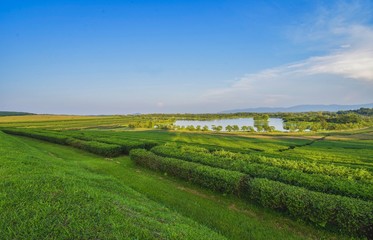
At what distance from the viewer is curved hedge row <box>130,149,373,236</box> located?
771cm

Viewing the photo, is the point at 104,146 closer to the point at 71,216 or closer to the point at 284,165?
the point at 284,165

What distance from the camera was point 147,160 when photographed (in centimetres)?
1783

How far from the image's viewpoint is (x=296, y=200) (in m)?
8.91

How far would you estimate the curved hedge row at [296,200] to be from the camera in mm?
7715

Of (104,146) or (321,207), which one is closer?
(321,207)

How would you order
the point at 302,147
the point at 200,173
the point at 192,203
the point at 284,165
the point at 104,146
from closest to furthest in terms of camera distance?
the point at 192,203, the point at 200,173, the point at 284,165, the point at 104,146, the point at 302,147

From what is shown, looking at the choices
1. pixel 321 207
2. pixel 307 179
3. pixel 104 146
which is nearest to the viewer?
pixel 321 207

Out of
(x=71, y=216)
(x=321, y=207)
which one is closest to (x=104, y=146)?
(x=71, y=216)

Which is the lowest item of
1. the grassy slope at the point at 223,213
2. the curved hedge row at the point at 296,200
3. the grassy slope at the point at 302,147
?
the grassy slope at the point at 302,147

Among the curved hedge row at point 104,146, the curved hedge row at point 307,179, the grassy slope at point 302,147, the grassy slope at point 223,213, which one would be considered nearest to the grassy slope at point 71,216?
the grassy slope at point 223,213

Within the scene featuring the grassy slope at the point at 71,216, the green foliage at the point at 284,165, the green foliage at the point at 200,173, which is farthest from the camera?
the green foliage at the point at 284,165

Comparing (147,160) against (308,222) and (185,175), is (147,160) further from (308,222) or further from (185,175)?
(308,222)

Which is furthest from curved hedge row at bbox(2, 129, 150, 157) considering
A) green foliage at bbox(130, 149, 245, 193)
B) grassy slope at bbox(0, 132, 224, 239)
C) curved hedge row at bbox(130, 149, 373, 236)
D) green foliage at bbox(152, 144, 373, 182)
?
grassy slope at bbox(0, 132, 224, 239)

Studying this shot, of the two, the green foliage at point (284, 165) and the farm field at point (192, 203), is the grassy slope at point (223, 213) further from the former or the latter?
the green foliage at point (284, 165)
